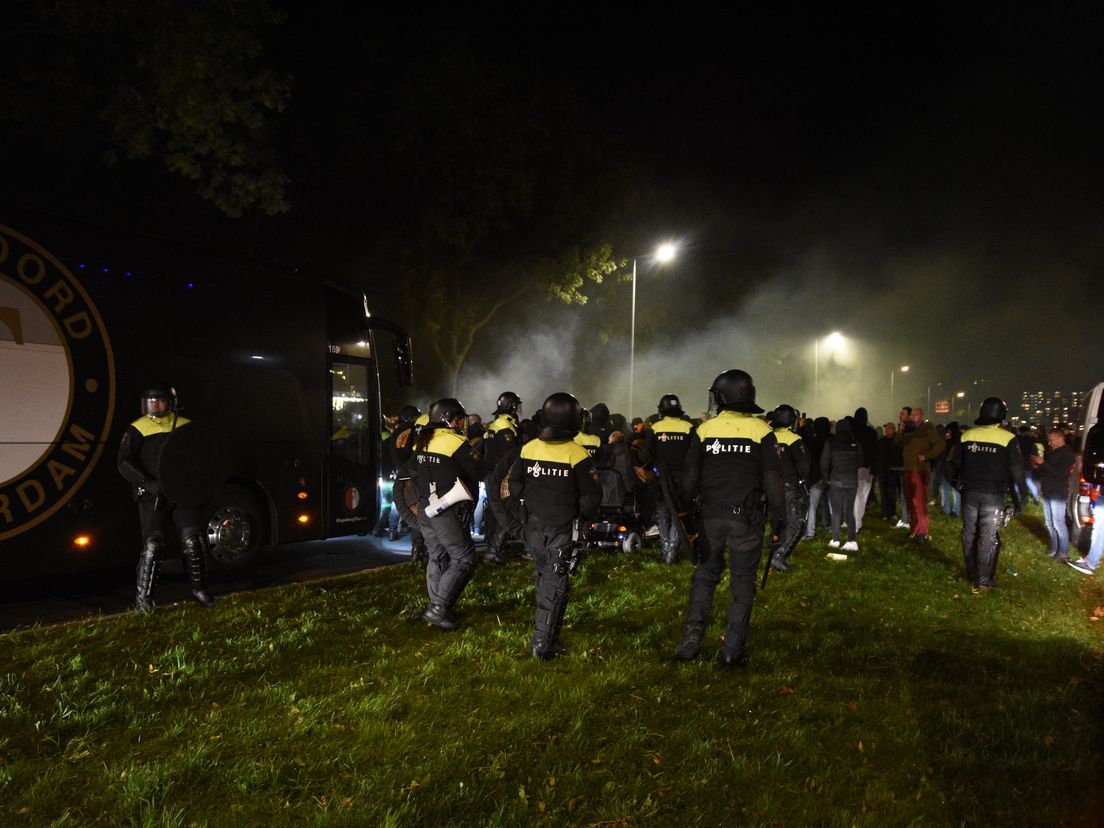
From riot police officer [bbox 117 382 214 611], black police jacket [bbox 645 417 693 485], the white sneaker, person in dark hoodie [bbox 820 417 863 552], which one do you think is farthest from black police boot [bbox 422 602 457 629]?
the white sneaker

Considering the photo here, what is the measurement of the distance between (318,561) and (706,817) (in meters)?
7.53

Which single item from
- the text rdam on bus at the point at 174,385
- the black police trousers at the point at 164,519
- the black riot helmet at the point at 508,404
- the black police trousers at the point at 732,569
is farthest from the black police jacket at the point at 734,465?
the black riot helmet at the point at 508,404

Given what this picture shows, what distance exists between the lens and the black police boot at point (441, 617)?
6.41 m

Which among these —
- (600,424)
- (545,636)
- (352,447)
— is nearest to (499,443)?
A: (600,424)

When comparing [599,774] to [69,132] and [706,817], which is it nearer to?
[706,817]

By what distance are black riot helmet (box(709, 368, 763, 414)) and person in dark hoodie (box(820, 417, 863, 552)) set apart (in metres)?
5.58

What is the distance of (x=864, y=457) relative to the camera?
A: 12898 mm

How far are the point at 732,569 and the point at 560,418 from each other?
→ 1.65 m

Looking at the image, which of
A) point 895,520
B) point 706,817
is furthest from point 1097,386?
point 706,817

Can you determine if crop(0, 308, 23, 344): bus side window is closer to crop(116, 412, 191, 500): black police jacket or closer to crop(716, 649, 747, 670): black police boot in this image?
crop(116, 412, 191, 500): black police jacket

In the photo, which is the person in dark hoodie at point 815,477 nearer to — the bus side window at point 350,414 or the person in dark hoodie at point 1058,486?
the person in dark hoodie at point 1058,486

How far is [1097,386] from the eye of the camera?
1187 centimetres

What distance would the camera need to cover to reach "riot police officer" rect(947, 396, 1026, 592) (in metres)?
8.34

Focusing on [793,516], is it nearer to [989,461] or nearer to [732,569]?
[989,461]
